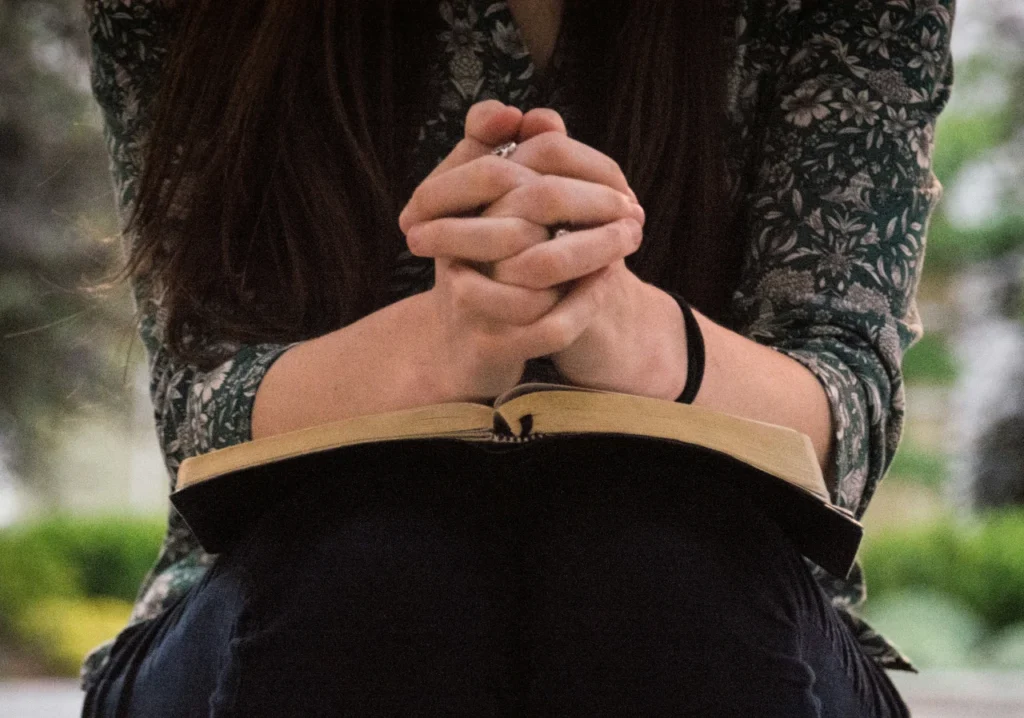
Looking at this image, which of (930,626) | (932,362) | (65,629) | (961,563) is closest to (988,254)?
(932,362)

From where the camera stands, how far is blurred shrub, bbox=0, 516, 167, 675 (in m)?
2.35

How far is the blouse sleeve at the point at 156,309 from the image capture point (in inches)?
28.0

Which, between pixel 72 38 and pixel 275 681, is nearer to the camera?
pixel 275 681

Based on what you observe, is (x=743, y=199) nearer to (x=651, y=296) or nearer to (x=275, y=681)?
(x=651, y=296)

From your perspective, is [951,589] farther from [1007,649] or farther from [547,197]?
[547,197]

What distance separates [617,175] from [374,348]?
7.3 inches

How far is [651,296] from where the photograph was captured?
0.64 metres

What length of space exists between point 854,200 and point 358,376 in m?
0.41

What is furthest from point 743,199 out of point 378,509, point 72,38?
point 72,38

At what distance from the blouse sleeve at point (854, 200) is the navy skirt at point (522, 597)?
0.20m

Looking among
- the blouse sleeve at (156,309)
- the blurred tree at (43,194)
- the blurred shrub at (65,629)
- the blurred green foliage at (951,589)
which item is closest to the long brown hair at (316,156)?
the blouse sleeve at (156,309)

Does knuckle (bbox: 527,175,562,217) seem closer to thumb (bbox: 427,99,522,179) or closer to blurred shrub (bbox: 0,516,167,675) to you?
thumb (bbox: 427,99,522,179)

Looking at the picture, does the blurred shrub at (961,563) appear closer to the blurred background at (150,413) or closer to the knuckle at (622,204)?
the blurred background at (150,413)

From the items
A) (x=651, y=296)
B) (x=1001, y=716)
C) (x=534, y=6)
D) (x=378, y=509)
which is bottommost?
(x=1001, y=716)
